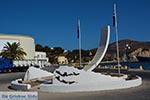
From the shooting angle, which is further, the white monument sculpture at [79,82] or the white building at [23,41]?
the white building at [23,41]

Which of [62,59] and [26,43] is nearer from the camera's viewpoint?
[26,43]

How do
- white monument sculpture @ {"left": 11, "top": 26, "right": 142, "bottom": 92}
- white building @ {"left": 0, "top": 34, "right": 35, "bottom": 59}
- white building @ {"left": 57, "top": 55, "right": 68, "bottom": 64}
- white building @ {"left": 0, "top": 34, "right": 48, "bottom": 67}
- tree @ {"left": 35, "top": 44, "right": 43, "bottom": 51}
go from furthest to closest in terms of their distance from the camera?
tree @ {"left": 35, "top": 44, "right": 43, "bottom": 51}
white building @ {"left": 57, "top": 55, "right": 68, "bottom": 64}
white building @ {"left": 0, "top": 34, "right": 35, "bottom": 59}
white building @ {"left": 0, "top": 34, "right": 48, "bottom": 67}
white monument sculpture @ {"left": 11, "top": 26, "right": 142, "bottom": 92}

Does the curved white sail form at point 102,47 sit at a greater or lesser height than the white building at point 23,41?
lesser

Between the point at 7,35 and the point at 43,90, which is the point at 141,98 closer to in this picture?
the point at 43,90

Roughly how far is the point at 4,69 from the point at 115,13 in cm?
3769

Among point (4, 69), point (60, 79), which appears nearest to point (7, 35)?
point (4, 69)

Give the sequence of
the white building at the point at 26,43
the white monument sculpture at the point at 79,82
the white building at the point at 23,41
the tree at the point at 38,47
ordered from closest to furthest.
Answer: the white monument sculpture at the point at 79,82, the white building at the point at 26,43, the white building at the point at 23,41, the tree at the point at 38,47

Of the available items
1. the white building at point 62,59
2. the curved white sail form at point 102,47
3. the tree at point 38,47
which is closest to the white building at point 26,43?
the white building at point 62,59

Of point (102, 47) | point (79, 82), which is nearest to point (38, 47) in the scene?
point (102, 47)

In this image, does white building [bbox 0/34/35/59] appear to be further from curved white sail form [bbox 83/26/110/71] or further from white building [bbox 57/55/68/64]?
curved white sail form [bbox 83/26/110/71]

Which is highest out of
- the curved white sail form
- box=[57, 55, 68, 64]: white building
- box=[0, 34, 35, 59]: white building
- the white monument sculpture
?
box=[0, 34, 35, 59]: white building

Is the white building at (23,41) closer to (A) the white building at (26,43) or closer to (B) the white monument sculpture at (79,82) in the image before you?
(A) the white building at (26,43)

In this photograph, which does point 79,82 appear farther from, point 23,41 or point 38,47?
point 38,47

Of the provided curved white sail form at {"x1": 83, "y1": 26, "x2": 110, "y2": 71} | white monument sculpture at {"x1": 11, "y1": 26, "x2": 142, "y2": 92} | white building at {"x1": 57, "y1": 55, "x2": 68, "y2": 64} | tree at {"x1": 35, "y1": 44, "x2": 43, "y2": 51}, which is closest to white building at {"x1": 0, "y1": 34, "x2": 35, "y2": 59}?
tree at {"x1": 35, "y1": 44, "x2": 43, "y2": 51}
